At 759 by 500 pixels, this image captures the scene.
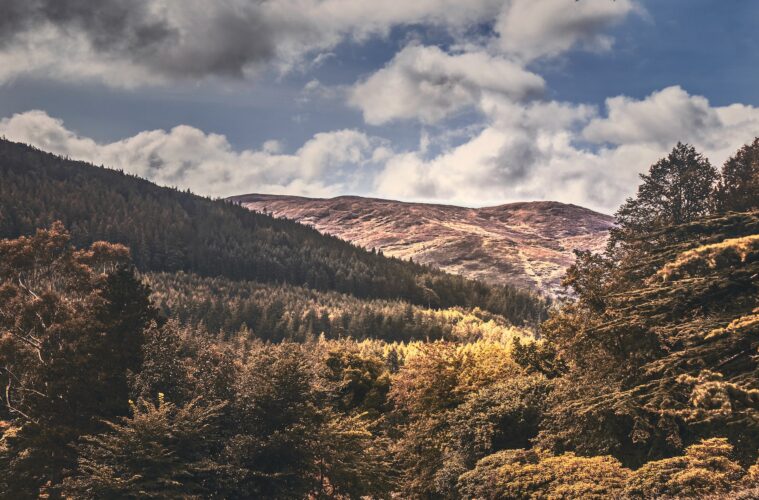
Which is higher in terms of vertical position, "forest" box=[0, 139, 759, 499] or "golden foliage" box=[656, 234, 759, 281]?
"golden foliage" box=[656, 234, 759, 281]

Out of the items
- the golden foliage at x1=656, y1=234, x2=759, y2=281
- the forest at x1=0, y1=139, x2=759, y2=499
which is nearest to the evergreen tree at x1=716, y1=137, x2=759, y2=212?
the forest at x1=0, y1=139, x2=759, y2=499

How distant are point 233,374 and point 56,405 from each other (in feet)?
28.1

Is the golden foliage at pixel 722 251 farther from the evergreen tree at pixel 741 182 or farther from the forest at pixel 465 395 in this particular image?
the evergreen tree at pixel 741 182

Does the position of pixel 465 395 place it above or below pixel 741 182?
below

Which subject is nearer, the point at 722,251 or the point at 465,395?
the point at 722,251

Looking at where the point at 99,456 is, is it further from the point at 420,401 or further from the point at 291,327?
the point at 291,327

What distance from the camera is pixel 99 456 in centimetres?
2116

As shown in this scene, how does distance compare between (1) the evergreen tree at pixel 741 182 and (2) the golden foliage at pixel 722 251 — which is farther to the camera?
(1) the evergreen tree at pixel 741 182

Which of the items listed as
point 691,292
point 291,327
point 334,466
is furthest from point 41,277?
point 291,327

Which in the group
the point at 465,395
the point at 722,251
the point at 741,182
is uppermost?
the point at 741,182

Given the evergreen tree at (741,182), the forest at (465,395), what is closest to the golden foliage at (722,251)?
the forest at (465,395)

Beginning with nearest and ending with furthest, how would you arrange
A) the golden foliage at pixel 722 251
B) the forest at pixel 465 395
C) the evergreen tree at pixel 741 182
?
the golden foliage at pixel 722 251, the forest at pixel 465 395, the evergreen tree at pixel 741 182

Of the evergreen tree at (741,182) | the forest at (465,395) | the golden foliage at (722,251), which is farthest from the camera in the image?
the evergreen tree at (741,182)

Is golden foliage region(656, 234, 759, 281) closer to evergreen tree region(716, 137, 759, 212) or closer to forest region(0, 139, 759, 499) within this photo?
forest region(0, 139, 759, 499)
